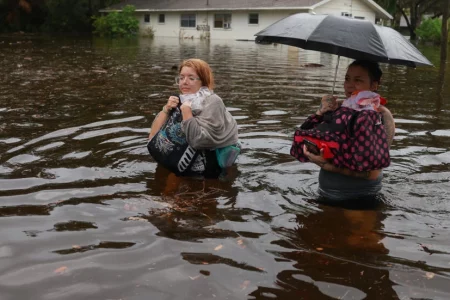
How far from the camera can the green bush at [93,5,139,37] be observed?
4159 centimetres

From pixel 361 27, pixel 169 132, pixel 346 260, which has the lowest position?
pixel 346 260

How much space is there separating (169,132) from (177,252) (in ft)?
6.20

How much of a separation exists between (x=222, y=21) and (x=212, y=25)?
948 millimetres

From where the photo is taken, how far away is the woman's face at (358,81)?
414 cm

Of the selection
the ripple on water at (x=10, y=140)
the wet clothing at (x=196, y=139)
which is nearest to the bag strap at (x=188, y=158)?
the wet clothing at (x=196, y=139)

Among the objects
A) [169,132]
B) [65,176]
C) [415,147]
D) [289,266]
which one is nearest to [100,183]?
[65,176]

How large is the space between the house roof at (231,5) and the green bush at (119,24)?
4.78 ft

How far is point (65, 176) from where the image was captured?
17.2 feet

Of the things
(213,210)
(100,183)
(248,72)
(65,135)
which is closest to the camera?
(213,210)

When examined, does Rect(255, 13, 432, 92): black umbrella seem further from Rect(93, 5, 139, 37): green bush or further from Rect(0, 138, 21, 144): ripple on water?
Rect(93, 5, 139, 37): green bush

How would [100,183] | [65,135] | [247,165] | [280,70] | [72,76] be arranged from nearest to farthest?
[100,183]
[247,165]
[65,135]
[72,76]
[280,70]

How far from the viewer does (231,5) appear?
38.7 m

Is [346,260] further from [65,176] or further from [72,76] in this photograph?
[72,76]

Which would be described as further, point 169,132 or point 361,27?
point 169,132
